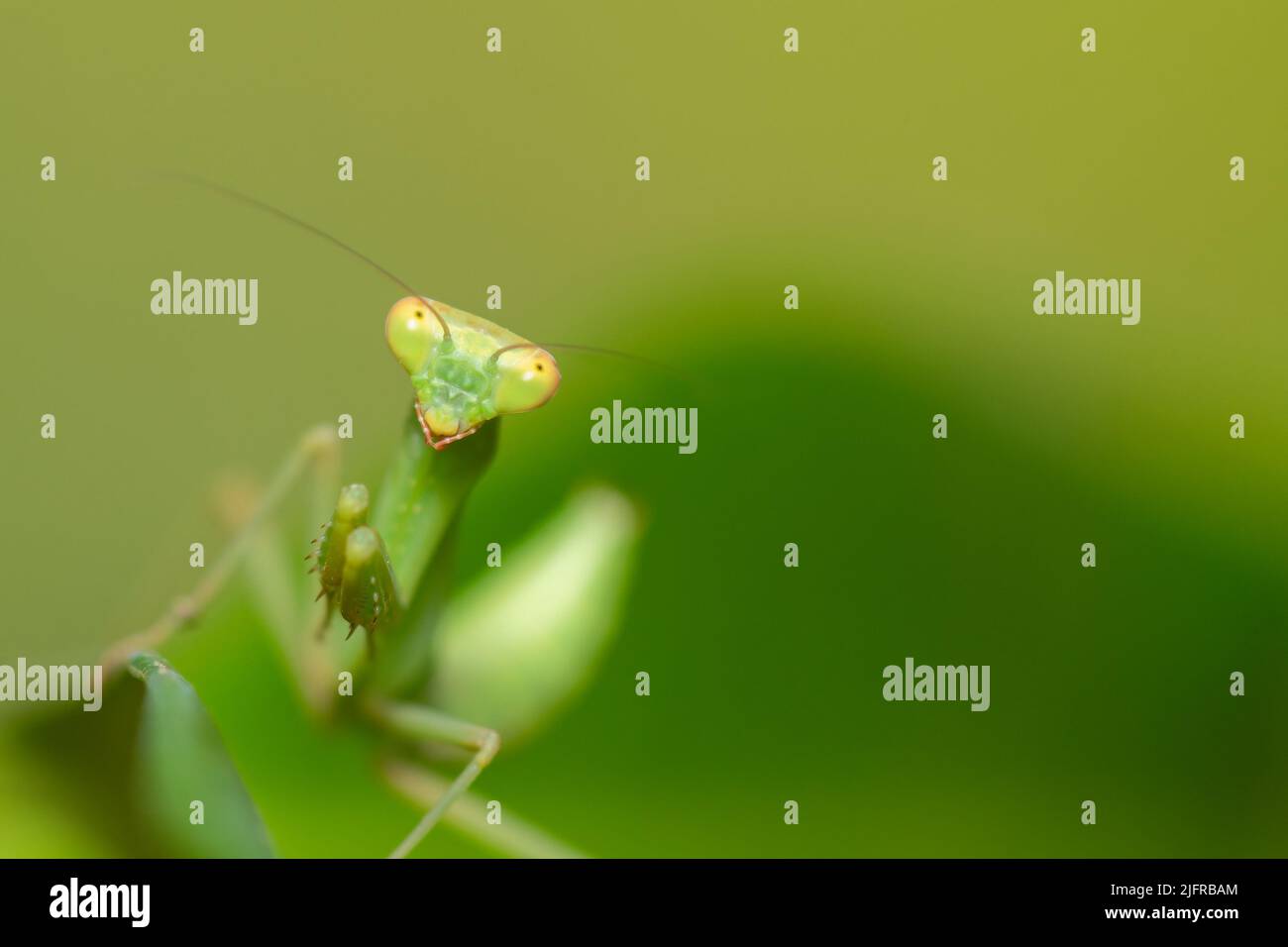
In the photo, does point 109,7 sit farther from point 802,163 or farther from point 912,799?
point 912,799

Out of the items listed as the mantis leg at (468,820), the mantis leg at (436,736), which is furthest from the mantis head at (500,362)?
the mantis leg at (468,820)

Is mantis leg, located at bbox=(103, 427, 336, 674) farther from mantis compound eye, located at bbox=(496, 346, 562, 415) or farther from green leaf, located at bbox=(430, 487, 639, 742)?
mantis compound eye, located at bbox=(496, 346, 562, 415)

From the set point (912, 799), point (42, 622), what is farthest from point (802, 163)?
point (42, 622)

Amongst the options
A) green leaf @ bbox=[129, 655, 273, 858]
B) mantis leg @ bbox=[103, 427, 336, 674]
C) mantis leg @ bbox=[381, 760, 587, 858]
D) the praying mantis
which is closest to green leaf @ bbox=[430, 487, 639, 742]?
the praying mantis

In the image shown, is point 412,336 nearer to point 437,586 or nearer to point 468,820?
point 437,586

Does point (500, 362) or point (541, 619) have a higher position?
point (500, 362)

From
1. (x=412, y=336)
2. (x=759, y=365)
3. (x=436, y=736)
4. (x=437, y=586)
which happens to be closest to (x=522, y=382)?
(x=412, y=336)
